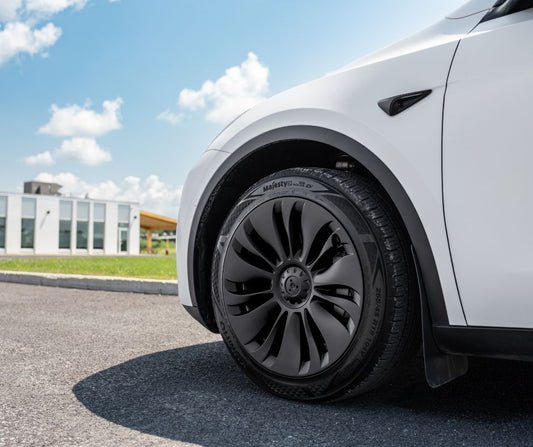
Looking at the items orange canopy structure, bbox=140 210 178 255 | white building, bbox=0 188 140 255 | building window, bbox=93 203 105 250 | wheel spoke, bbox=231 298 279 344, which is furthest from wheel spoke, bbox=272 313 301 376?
orange canopy structure, bbox=140 210 178 255

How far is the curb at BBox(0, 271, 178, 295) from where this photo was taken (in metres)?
6.78

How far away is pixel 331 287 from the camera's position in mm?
1973

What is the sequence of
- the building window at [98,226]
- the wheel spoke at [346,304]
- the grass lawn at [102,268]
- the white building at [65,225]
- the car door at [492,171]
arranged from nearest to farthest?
the car door at [492,171] < the wheel spoke at [346,304] < the grass lawn at [102,268] < the white building at [65,225] < the building window at [98,226]

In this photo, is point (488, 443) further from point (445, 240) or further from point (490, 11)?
point (490, 11)

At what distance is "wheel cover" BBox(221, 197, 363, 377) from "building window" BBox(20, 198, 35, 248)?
1721 inches

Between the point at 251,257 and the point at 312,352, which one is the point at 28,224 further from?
the point at 312,352

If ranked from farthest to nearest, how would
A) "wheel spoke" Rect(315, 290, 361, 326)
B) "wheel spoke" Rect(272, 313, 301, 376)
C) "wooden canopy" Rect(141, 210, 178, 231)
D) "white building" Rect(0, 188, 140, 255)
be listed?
"wooden canopy" Rect(141, 210, 178, 231) < "white building" Rect(0, 188, 140, 255) < "wheel spoke" Rect(272, 313, 301, 376) < "wheel spoke" Rect(315, 290, 361, 326)

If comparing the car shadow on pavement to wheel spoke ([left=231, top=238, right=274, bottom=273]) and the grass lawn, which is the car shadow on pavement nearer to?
wheel spoke ([left=231, top=238, right=274, bottom=273])

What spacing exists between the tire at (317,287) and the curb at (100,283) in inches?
179

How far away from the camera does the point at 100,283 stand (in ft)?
24.7

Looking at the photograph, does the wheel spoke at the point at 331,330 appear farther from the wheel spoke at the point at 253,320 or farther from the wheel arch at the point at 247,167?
the wheel arch at the point at 247,167

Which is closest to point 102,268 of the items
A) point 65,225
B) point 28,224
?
point 28,224

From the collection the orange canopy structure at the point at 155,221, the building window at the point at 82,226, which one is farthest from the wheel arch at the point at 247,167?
the orange canopy structure at the point at 155,221

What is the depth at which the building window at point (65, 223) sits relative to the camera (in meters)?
43.9
